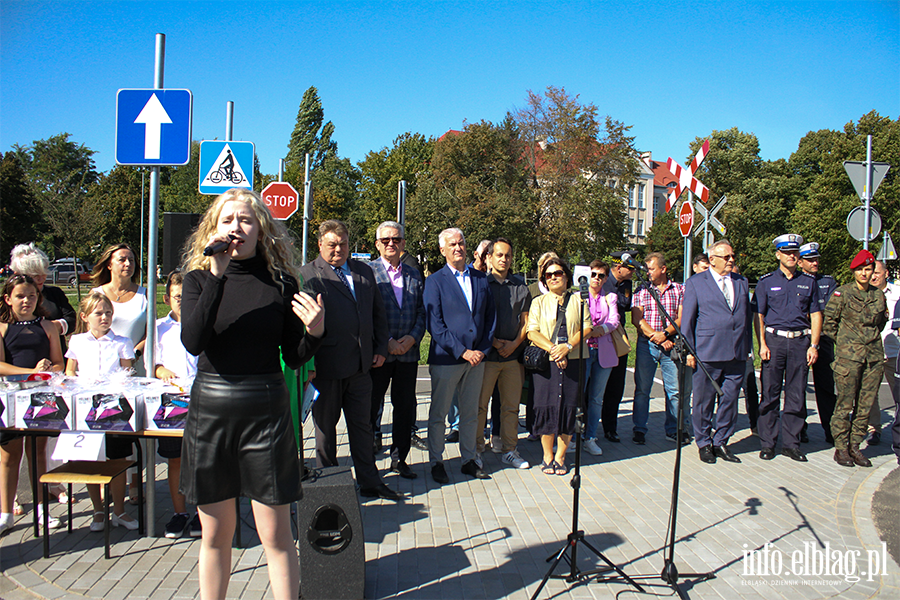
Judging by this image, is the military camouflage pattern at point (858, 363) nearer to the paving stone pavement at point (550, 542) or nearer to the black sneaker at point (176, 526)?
the paving stone pavement at point (550, 542)

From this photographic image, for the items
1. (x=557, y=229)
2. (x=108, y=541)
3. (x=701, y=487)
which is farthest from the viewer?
(x=557, y=229)

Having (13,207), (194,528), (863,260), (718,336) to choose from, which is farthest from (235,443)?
(13,207)

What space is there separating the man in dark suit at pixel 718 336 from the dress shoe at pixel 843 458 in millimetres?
1057

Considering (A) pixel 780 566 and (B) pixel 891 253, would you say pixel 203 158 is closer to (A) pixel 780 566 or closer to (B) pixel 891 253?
(A) pixel 780 566

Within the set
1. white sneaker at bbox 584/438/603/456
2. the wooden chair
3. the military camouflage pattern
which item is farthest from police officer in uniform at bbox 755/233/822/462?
the wooden chair

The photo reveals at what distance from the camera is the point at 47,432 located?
12.4ft

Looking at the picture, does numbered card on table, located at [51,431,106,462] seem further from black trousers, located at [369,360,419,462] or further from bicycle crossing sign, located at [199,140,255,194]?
bicycle crossing sign, located at [199,140,255,194]

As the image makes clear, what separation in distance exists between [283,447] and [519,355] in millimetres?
3793

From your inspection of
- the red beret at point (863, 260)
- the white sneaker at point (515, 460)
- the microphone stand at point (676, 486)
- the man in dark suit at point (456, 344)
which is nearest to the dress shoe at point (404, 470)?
the man in dark suit at point (456, 344)

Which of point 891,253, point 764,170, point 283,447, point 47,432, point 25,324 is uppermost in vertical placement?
point 764,170

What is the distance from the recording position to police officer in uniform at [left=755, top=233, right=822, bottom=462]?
21.4 feet

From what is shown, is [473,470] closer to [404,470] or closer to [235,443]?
[404,470]

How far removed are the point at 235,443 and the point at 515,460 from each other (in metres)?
3.83

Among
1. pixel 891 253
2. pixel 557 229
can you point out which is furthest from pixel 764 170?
pixel 891 253
